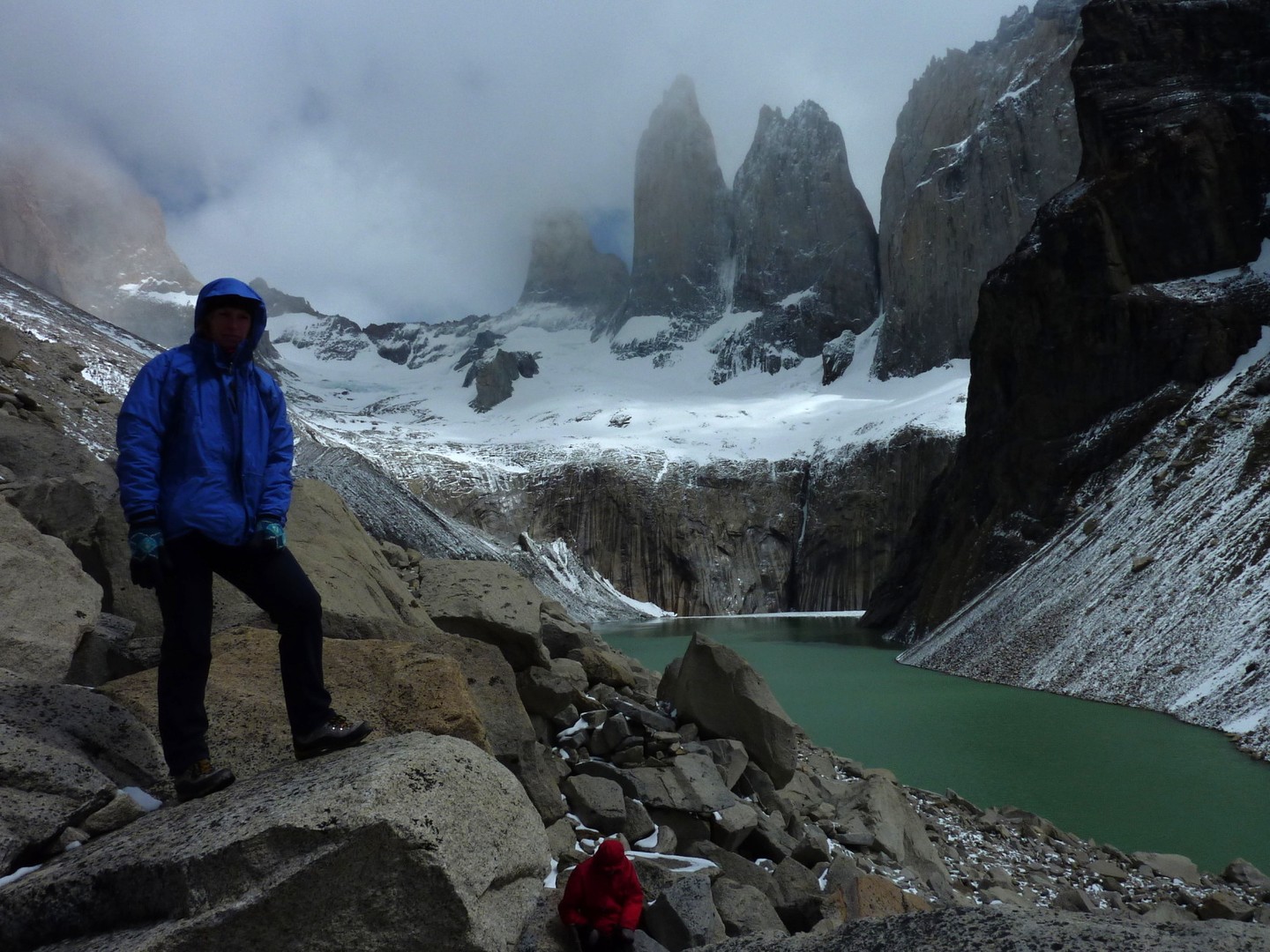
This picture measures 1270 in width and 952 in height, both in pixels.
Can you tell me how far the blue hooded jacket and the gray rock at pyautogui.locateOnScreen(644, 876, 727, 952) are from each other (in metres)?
2.77

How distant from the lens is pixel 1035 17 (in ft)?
303

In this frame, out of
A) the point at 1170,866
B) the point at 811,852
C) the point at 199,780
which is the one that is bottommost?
the point at 1170,866

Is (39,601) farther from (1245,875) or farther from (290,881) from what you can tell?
(1245,875)

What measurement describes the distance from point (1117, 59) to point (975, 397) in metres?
15.3

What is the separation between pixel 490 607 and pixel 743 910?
4.42 m

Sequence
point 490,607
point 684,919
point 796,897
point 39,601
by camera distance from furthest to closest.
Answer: point 490,607 → point 796,897 → point 39,601 → point 684,919

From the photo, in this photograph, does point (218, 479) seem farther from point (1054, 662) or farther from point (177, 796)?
point (1054, 662)

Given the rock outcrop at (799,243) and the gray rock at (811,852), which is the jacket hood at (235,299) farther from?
the rock outcrop at (799,243)

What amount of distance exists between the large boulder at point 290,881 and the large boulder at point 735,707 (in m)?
5.19

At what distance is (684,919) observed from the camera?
4.16 metres

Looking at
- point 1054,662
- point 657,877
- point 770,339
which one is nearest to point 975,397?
point 1054,662

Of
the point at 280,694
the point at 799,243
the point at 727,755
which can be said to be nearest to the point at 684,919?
the point at 280,694

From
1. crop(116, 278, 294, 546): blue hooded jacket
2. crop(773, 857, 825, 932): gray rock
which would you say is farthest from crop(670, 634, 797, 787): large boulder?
crop(116, 278, 294, 546): blue hooded jacket

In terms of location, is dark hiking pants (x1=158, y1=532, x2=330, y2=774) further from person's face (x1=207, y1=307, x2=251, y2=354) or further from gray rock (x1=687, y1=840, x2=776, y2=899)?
gray rock (x1=687, y1=840, x2=776, y2=899)
